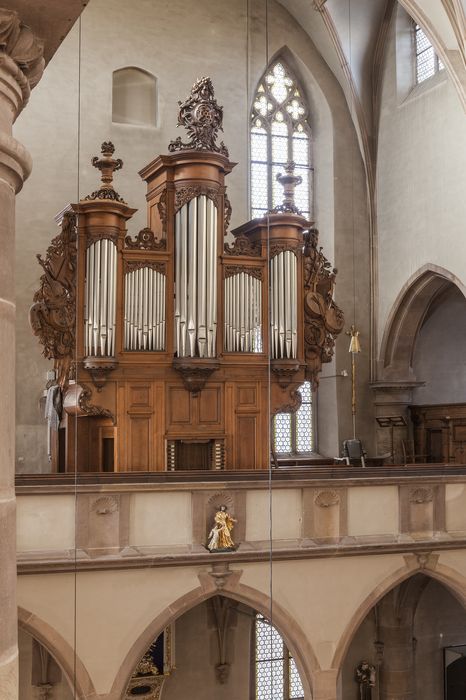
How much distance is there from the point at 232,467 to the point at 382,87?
33.1ft

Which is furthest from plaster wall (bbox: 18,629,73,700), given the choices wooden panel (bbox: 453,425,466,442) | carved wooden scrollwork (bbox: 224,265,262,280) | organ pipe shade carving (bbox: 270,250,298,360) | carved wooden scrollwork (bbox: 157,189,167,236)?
wooden panel (bbox: 453,425,466,442)

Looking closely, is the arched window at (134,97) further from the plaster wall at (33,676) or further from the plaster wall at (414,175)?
the plaster wall at (33,676)

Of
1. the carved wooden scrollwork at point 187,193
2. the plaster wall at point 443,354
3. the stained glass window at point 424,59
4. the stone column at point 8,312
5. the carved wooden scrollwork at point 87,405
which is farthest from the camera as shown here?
the plaster wall at point 443,354

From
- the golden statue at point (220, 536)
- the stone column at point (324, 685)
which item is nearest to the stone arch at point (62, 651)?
the golden statue at point (220, 536)

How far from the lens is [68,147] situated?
17.9 meters

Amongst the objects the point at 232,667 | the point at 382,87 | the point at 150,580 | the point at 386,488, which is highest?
the point at 382,87

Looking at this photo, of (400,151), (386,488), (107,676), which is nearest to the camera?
(107,676)

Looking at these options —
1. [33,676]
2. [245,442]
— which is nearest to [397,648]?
[245,442]

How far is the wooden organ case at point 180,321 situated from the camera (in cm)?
1304

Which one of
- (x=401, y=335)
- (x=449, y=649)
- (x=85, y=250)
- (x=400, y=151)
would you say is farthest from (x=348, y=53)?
(x=449, y=649)

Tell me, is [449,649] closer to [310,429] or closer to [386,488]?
[310,429]

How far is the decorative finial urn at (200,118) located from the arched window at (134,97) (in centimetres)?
493

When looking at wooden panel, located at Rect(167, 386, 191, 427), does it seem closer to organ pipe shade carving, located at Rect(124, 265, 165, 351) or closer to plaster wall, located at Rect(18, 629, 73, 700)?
organ pipe shade carving, located at Rect(124, 265, 165, 351)

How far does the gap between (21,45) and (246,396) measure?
1089cm
